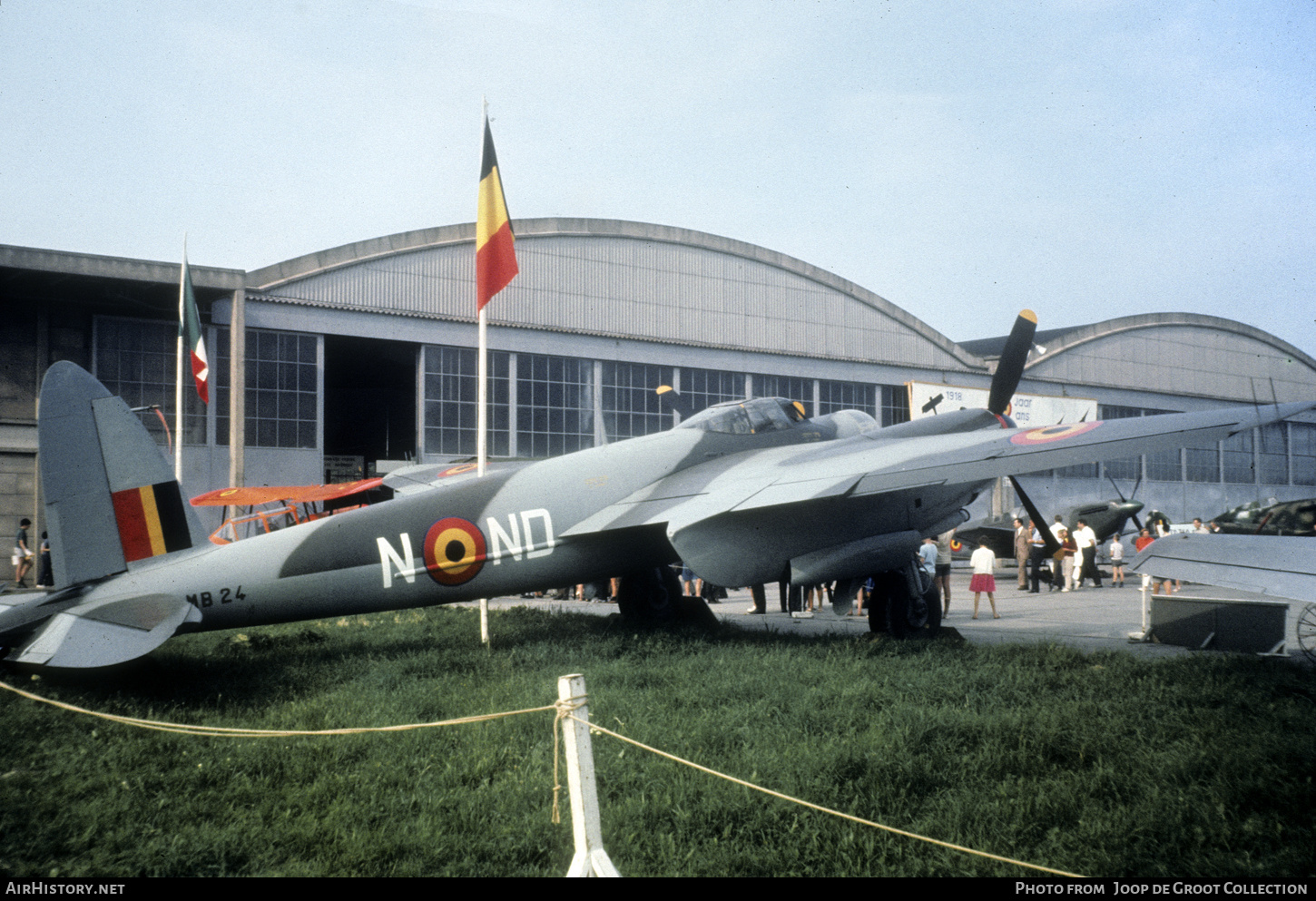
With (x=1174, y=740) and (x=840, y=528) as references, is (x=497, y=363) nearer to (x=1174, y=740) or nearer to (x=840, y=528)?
(x=840, y=528)

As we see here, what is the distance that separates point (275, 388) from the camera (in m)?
25.7

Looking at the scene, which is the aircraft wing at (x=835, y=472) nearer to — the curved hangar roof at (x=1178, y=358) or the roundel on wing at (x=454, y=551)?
the roundel on wing at (x=454, y=551)

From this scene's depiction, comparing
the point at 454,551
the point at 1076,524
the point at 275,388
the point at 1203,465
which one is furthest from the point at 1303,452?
the point at 454,551

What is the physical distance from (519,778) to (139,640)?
3375 millimetres

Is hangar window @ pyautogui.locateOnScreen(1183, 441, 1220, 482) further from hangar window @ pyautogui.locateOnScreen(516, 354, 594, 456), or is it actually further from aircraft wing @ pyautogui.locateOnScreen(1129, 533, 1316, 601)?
aircraft wing @ pyautogui.locateOnScreen(1129, 533, 1316, 601)

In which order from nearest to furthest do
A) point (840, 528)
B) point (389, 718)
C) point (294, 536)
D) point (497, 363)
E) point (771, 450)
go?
point (389, 718)
point (294, 536)
point (840, 528)
point (771, 450)
point (497, 363)

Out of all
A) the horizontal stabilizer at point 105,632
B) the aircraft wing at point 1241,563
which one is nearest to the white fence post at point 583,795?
the horizontal stabilizer at point 105,632

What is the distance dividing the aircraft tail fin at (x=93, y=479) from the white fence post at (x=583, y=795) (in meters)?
5.52

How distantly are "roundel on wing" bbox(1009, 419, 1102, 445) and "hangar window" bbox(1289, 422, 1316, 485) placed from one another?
48.6 m

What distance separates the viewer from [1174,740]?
523 cm

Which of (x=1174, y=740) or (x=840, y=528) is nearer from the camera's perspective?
(x=1174, y=740)

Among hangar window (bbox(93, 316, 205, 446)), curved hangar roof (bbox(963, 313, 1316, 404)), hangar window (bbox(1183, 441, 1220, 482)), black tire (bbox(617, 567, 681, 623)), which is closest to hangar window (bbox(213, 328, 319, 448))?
hangar window (bbox(93, 316, 205, 446))

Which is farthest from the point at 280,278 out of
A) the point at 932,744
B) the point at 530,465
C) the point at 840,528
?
the point at 932,744

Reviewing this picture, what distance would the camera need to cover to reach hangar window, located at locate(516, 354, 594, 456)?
28.6 metres
